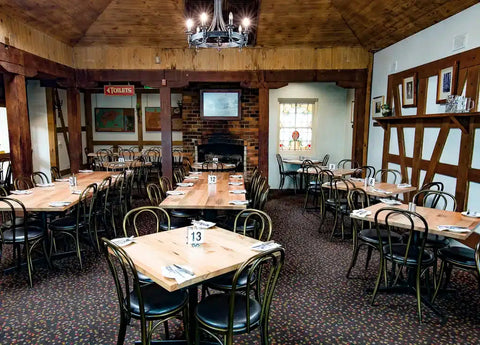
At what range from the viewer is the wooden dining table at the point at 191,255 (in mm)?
1908

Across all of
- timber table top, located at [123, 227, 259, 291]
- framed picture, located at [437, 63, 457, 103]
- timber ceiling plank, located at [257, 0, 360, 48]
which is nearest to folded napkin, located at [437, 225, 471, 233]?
timber table top, located at [123, 227, 259, 291]

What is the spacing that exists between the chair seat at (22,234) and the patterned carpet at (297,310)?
0.43 meters

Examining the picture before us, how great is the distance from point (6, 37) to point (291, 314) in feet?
17.2

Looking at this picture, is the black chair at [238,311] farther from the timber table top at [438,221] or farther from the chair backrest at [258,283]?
the timber table top at [438,221]

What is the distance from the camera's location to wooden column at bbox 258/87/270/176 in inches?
281

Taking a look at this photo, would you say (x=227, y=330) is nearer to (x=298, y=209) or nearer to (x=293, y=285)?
(x=293, y=285)

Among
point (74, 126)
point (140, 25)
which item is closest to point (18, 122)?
point (74, 126)

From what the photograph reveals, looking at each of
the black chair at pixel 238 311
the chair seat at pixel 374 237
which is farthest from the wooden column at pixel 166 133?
the black chair at pixel 238 311

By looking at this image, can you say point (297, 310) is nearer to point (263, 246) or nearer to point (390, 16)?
point (263, 246)

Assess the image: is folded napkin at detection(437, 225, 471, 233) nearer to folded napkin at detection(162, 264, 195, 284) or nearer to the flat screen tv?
folded napkin at detection(162, 264, 195, 284)

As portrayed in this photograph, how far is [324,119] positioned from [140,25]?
4.62 m

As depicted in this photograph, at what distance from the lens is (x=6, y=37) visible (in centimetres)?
482

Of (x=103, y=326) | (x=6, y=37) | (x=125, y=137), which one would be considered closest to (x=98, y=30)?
(x=6, y=37)

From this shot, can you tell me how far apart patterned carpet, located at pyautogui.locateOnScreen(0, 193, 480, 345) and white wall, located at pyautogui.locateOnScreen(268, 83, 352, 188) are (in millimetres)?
4750
